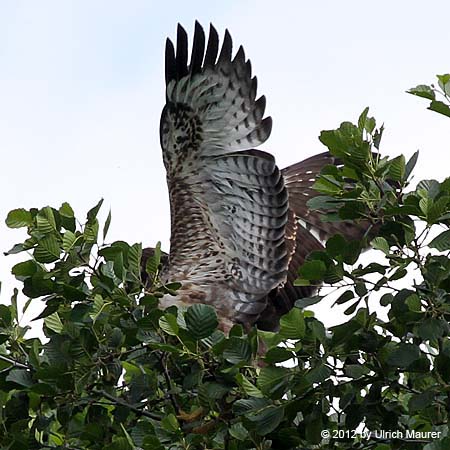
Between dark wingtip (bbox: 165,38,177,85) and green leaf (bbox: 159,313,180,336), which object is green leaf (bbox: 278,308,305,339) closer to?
green leaf (bbox: 159,313,180,336)

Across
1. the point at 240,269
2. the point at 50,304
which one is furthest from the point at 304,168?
the point at 50,304

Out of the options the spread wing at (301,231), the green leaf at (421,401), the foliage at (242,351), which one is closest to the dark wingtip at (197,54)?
the spread wing at (301,231)

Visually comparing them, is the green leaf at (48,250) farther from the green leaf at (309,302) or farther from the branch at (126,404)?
the green leaf at (309,302)

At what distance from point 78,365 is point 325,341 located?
32.2 inches

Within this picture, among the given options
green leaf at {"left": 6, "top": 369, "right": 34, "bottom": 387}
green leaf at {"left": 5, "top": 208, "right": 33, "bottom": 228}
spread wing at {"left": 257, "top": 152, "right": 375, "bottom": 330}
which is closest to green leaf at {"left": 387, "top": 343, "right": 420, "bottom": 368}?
green leaf at {"left": 6, "top": 369, "right": 34, "bottom": 387}

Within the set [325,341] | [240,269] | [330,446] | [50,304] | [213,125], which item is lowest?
[330,446]

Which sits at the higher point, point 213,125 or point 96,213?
point 213,125

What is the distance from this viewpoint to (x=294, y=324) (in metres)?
3.79

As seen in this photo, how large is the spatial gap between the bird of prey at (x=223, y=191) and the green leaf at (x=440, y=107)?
210cm

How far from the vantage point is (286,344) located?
3.92 metres

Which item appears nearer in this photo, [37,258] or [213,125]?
[37,258]

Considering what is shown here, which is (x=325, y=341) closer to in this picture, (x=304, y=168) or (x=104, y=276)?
(x=104, y=276)

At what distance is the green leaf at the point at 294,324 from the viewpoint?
379 centimetres

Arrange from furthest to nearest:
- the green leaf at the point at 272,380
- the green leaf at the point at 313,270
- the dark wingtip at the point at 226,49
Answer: the dark wingtip at the point at 226,49 → the green leaf at the point at 313,270 → the green leaf at the point at 272,380
